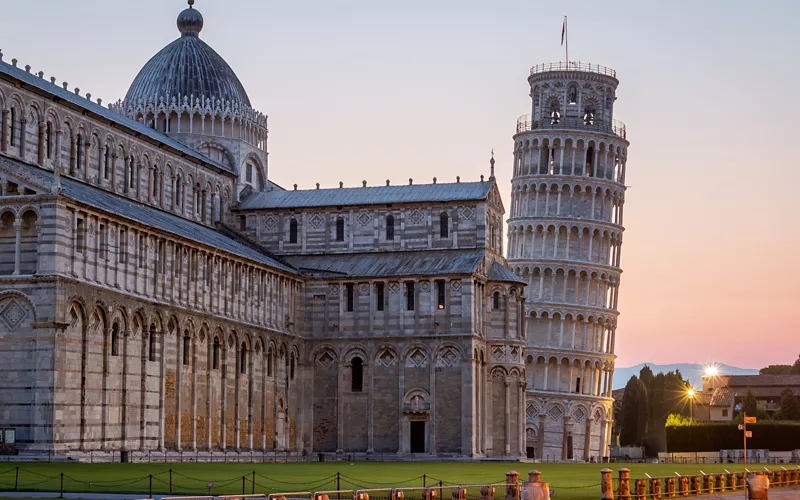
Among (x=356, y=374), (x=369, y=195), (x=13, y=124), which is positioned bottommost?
(x=356, y=374)

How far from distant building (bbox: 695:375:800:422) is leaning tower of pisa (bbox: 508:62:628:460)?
30.9m

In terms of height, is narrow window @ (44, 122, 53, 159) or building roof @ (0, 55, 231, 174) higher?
building roof @ (0, 55, 231, 174)

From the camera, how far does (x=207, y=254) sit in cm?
7675

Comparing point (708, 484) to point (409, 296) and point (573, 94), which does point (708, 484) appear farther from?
point (573, 94)

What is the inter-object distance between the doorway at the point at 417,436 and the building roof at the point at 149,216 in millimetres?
11655

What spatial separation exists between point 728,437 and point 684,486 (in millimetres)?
64583

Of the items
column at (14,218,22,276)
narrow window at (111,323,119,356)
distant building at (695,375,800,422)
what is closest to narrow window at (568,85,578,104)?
distant building at (695,375,800,422)

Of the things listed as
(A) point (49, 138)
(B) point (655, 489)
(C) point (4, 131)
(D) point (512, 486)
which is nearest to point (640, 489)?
(B) point (655, 489)

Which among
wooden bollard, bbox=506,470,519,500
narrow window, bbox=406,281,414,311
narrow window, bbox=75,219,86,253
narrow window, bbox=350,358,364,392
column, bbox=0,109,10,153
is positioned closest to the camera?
wooden bollard, bbox=506,470,519,500

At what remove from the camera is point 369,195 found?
3652 inches

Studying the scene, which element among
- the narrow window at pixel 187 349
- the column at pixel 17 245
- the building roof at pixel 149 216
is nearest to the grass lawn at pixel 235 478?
the column at pixel 17 245

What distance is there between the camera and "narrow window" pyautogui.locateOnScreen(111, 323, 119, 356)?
66.2 meters

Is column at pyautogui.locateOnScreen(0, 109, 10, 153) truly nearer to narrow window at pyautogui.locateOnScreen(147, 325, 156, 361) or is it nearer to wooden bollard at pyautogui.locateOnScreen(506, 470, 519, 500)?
narrow window at pyautogui.locateOnScreen(147, 325, 156, 361)

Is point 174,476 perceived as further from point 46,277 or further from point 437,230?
point 437,230
